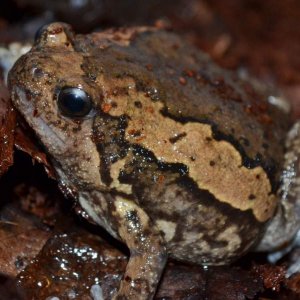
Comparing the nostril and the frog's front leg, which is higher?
the nostril

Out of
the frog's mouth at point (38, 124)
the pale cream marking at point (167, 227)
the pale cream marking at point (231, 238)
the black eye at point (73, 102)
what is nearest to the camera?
the black eye at point (73, 102)

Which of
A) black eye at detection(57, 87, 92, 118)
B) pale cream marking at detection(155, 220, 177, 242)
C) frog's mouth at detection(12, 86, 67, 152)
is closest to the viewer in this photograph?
black eye at detection(57, 87, 92, 118)

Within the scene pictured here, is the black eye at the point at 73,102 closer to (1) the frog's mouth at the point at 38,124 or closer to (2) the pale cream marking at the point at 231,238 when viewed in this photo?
(1) the frog's mouth at the point at 38,124

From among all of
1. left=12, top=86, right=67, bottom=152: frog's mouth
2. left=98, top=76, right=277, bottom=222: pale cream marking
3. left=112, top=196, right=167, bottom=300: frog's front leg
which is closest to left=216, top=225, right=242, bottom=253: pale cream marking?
left=98, top=76, right=277, bottom=222: pale cream marking

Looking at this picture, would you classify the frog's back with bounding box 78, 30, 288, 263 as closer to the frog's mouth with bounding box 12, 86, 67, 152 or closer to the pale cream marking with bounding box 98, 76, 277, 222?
the pale cream marking with bounding box 98, 76, 277, 222

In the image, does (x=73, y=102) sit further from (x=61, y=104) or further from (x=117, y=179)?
(x=117, y=179)

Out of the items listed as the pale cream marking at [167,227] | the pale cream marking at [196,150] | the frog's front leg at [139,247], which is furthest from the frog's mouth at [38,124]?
the pale cream marking at [167,227]
